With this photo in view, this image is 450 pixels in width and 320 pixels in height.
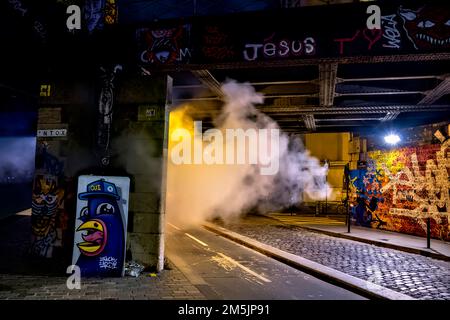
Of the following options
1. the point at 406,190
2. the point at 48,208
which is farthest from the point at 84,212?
the point at 406,190

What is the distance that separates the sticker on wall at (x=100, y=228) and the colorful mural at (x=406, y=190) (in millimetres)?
10351

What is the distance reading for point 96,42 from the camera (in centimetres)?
748

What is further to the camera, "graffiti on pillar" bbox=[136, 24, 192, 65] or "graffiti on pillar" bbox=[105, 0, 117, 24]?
"graffiti on pillar" bbox=[105, 0, 117, 24]

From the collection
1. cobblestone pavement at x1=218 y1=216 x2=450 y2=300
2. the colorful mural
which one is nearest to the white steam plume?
the colorful mural

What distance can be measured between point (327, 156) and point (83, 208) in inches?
793

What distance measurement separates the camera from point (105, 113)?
7.28 metres

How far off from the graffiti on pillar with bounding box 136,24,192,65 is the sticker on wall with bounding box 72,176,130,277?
2720mm

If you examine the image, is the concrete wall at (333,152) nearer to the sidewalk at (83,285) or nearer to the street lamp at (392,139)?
the street lamp at (392,139)

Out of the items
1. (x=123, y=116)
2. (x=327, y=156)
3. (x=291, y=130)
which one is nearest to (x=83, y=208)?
(x=123, y=116)

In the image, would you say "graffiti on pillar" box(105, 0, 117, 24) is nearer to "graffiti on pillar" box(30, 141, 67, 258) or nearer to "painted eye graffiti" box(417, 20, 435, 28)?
"graffiti on pillar" box(30, 141, 67, 258)

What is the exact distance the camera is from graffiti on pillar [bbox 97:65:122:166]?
7.21m

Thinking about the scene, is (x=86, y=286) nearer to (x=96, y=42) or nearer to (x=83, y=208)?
(x=83, y=208)

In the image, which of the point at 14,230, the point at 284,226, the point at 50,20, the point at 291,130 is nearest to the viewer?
the point at 50,20

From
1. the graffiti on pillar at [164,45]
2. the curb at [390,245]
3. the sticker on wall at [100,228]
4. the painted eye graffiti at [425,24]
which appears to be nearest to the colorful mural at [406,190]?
the curb at [390,245]
